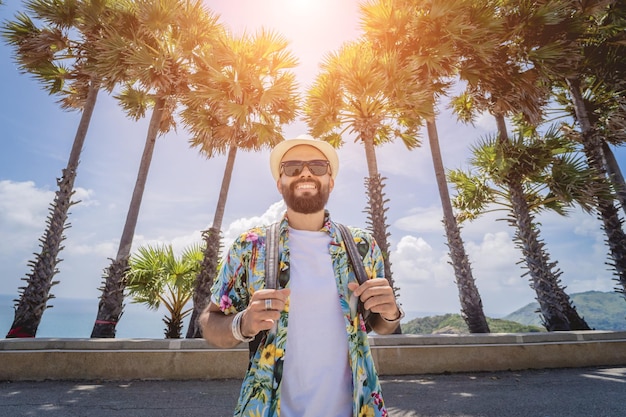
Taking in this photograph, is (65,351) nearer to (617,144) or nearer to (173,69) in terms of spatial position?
(173,69)

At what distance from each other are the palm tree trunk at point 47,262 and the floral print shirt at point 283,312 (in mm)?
8852

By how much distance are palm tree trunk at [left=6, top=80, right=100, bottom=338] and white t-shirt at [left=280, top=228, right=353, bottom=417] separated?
9155 millimetres

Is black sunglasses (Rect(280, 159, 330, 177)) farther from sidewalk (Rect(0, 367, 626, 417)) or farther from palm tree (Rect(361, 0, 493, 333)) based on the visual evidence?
palm tree (Rect(361, 0, 493, 333))

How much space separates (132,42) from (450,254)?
1080 cm

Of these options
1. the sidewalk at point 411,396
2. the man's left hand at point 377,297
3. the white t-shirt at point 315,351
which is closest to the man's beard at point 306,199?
the white t-shirt at point 315,351

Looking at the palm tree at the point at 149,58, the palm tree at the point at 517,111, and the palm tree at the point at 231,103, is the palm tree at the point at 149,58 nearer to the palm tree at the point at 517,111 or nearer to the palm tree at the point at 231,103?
the palm tree at the point at 231,103

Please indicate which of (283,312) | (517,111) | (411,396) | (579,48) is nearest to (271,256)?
(283,312)

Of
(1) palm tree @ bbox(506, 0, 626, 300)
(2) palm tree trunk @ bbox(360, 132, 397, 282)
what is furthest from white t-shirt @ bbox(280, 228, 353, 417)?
(1) palm tree @ bbox(506, 0, 626, 300)

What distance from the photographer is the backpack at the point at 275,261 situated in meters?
1.42

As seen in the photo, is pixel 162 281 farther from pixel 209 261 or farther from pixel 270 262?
pixel 270 262

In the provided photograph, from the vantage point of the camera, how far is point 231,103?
920 cm

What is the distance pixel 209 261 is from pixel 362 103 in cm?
639

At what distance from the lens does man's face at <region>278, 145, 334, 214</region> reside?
1807mm

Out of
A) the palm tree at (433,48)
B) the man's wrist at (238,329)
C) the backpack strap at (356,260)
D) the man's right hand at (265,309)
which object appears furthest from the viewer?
the palm tree at (433,48)
